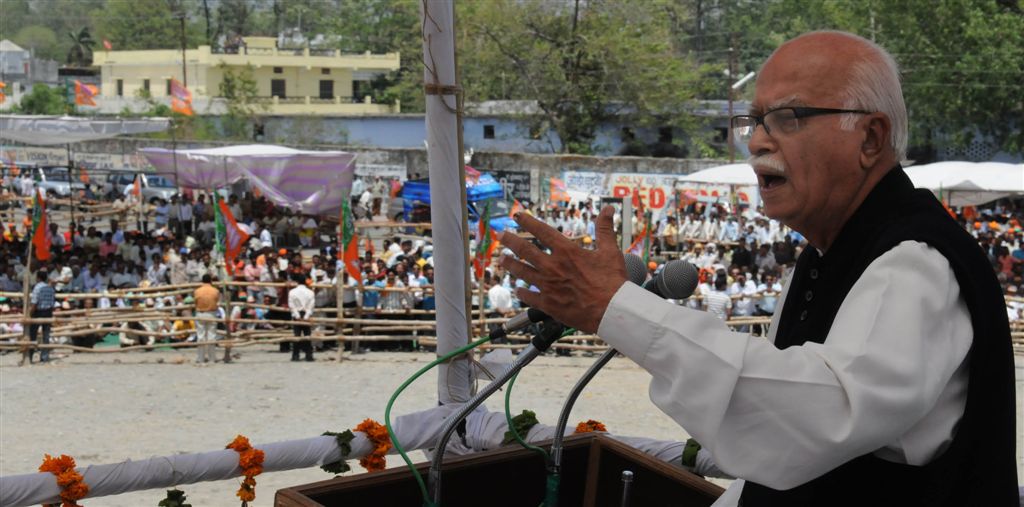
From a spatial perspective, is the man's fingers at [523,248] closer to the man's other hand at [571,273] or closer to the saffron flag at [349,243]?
the man's other hand at [571,273]

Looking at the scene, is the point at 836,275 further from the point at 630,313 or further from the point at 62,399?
the point at 62,399

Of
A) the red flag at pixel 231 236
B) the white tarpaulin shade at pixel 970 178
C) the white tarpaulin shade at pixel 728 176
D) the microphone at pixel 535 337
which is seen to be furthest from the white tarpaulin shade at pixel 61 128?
the microphone at pixel 535 337

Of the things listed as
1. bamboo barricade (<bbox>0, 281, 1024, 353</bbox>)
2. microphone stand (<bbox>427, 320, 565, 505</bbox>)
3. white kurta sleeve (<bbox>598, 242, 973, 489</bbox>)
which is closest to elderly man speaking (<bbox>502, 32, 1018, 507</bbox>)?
white kurta sleeve (<bbox>598, 242, 973, 489</bbox>)

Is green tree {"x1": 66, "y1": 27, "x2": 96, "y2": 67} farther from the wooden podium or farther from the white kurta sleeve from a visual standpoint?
the white kurta sleeve

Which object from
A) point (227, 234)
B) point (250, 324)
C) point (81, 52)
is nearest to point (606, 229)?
point (227, 234)

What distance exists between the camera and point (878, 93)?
1826 mm

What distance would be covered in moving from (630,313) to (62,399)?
12.0m

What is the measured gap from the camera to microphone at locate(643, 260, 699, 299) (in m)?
2.02

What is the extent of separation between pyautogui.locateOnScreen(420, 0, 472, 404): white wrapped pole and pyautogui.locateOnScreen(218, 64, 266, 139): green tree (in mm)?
41309

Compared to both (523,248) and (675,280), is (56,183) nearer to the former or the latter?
(675,280)

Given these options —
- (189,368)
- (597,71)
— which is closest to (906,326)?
(189,368)

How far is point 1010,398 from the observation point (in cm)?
173

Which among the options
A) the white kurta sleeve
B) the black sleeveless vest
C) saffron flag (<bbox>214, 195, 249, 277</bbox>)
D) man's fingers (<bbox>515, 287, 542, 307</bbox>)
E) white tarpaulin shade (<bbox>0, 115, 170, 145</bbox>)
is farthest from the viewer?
white tarpaulin shade (<bbox>0, 115, 170, 145</bbox>)

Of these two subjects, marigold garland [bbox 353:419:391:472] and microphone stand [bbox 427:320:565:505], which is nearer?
microphone stand [bbox 427:320:565:505]
